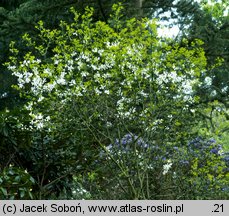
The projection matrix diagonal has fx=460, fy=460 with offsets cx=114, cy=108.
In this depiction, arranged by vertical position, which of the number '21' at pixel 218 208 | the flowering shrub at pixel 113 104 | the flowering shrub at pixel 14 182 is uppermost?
the flowering shrub at pixel 113 104

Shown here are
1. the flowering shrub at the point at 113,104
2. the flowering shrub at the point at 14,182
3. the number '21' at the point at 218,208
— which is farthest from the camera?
the flowering shrub at the point at 113,104

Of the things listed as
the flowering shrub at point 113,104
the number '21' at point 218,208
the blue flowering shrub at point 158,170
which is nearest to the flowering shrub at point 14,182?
the flowering shrub at point 113,104

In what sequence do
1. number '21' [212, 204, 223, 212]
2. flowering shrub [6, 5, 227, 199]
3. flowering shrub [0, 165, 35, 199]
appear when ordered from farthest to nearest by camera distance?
flowering shrub [6, 5, 227, 199], number '21' [212, 204, 223, 212], flowering shrub [0, 165, 35, 199]

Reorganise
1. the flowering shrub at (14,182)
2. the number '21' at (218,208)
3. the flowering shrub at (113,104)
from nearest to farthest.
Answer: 1. the flowering shrub at (14,182)
2. the number '21' at (218,208)
3. the flowering shrub at (113,104)

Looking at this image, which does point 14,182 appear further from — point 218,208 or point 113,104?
point 218,208

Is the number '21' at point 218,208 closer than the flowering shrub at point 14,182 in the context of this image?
No

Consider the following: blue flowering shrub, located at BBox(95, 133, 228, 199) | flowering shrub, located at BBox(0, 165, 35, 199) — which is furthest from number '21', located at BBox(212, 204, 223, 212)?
flowering shrub, located at BBox(0, 165, 35, 199)

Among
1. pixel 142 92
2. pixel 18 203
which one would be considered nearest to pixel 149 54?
pixel 142 92

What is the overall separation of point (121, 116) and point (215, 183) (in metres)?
1.21

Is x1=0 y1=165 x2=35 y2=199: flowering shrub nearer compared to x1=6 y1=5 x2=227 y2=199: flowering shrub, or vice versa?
x1=0 y1=165 x2=35 y2=199: flowering shrub

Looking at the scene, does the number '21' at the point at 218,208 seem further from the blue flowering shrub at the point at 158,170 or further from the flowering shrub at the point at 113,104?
the flowering shrub at the point at 113,104

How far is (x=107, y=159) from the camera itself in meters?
4.89

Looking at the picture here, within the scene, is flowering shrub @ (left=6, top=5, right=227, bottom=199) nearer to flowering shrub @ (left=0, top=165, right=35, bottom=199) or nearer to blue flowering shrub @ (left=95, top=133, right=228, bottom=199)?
blue flowering shrub @ (left=95, top=133, right=228, bottom=199)

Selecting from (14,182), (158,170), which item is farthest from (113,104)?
(14,182)
